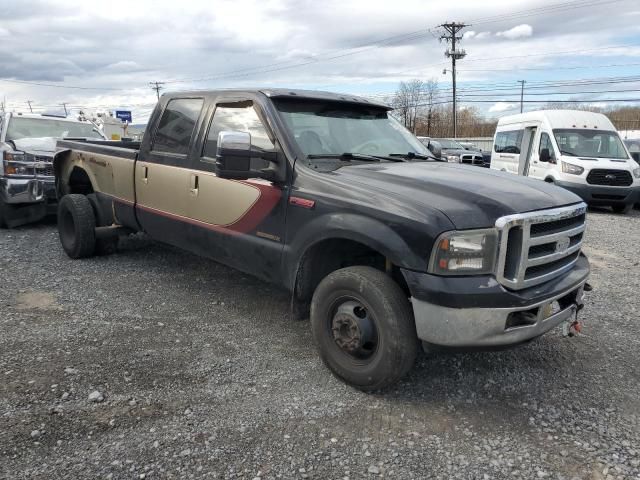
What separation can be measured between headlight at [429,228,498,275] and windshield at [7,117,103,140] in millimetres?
8537

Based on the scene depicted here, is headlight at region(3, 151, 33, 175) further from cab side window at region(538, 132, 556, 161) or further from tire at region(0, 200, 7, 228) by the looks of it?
cab side window at region(538, 132, 556, 161)

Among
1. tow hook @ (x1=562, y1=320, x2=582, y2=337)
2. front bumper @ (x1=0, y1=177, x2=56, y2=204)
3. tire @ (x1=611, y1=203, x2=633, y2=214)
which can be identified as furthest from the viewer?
tire @ (x1=611, y1=203, x2=633, y2=214)

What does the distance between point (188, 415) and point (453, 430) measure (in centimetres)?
153

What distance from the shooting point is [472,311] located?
2.84 m

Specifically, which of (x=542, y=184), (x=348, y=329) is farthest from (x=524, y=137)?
(x=348, y=329)

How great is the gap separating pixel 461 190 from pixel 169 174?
274 centimetres

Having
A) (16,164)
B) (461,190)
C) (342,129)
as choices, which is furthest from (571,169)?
(16,164)

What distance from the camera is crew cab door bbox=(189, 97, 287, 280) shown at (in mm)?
3834

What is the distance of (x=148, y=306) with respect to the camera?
15.8 feet

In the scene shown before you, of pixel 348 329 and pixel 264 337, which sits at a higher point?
pixel 348 329

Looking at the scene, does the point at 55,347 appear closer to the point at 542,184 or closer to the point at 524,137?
the point at 542,184

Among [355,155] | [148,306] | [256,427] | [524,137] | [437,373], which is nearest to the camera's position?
[256,427]

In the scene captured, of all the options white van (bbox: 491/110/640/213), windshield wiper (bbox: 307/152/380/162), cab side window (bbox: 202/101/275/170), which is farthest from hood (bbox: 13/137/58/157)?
white van (bbox: 491/110/640/213)

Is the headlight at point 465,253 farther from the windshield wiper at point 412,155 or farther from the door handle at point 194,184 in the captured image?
the door handle at point 194,184
